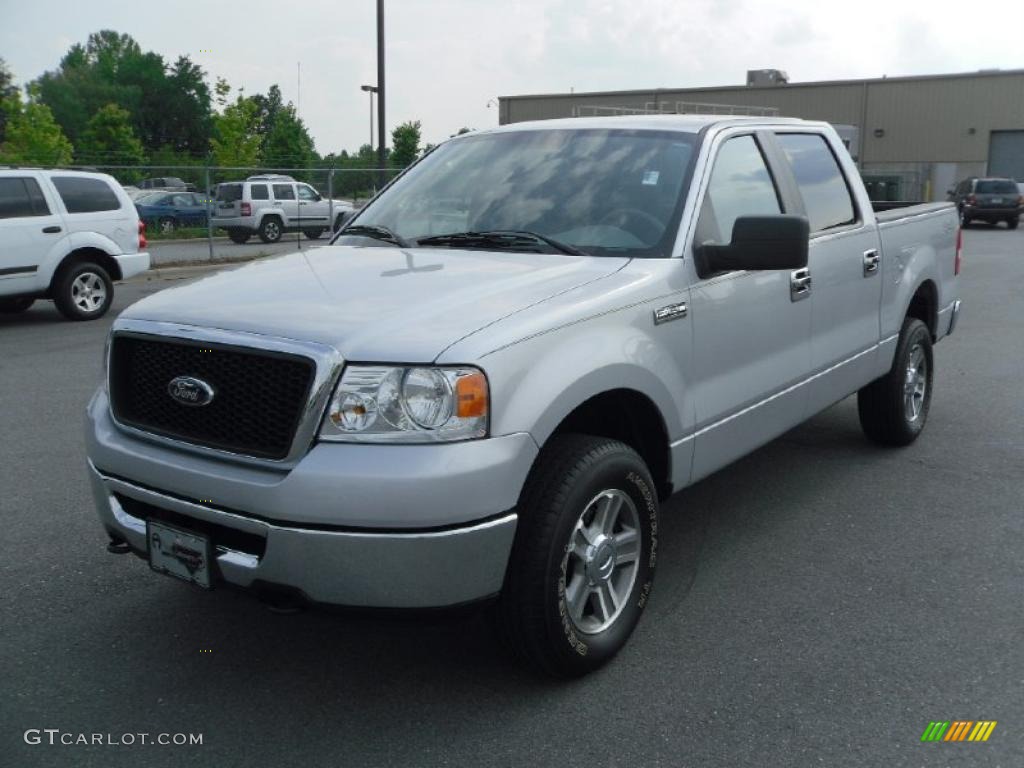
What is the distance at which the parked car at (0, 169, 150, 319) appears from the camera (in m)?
11.8

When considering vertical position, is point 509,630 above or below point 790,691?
above

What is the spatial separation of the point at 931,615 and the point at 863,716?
897mm

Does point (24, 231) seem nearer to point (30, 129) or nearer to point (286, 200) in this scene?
point (286, 200)

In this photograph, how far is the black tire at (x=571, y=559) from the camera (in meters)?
3.12

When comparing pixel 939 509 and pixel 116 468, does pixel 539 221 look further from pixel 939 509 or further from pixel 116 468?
pixel 939 509

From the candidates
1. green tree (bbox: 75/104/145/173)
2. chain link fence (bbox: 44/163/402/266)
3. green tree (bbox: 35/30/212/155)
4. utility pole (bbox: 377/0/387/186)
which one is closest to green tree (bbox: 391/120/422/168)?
chain link fence (bbox: 44/163/402/266)

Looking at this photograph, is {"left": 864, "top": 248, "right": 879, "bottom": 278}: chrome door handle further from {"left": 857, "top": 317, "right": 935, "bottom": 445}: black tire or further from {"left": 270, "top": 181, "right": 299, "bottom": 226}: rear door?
{"left": 270, "top": 181, "right": 299, "bottom": 226}: rear door

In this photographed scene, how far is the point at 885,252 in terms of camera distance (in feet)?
18.3

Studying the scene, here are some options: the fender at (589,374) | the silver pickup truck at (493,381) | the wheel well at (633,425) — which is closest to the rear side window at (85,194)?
the silver pickup truck at (493,381)

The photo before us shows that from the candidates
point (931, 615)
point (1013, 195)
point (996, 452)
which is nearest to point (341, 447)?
point (931, 615)

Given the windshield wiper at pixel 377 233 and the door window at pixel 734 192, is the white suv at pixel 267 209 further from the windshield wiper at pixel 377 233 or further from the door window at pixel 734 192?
the door window at pixel 734 192

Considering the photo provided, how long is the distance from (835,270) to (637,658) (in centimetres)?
232

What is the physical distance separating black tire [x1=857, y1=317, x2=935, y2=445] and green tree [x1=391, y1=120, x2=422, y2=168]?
3453 centimetres

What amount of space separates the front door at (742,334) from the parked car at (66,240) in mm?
9820
